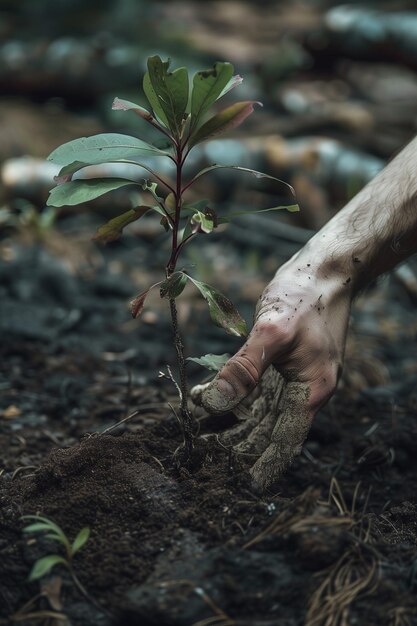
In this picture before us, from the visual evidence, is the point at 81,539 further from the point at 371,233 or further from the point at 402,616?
the point at 371,233

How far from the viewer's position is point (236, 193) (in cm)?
529

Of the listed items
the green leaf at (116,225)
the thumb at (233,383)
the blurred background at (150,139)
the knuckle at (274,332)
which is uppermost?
the green leaf at (116,225)

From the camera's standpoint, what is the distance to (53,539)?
67.4 inches

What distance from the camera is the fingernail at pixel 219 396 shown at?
185 cm

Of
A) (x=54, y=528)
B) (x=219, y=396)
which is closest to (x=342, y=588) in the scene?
(x=219, y=396)

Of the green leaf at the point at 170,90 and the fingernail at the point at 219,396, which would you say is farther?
the fingernail at the point at 219,396

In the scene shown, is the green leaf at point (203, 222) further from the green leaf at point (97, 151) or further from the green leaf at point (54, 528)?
the green leaf at point (54, 528)

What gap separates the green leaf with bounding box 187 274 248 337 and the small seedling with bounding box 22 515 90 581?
0.55 metres

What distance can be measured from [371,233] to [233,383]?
0.68m

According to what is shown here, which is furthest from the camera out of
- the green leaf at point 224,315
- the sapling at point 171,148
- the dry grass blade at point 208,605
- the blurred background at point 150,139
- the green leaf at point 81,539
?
the blurred background at point 150,139

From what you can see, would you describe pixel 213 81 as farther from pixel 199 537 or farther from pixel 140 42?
pixel 140 42

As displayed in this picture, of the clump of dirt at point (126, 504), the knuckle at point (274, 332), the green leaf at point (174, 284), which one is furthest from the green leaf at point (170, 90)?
the clump of dirt at point (126, 504)

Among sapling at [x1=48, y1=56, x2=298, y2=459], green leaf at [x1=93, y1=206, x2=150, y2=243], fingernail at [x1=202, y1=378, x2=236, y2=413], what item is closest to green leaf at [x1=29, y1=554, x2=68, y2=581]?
fingernail at [x1=202, y1=378, x2=236, y2=413]

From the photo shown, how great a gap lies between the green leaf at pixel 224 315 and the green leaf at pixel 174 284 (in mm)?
26
